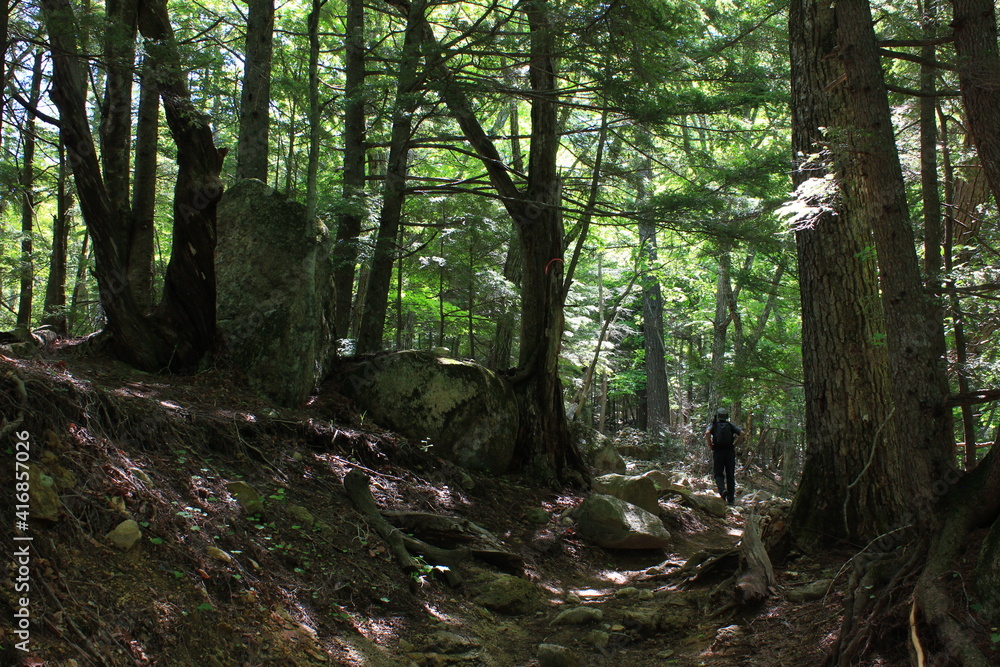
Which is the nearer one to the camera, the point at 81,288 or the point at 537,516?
the point at 537,516

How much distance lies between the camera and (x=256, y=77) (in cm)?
744

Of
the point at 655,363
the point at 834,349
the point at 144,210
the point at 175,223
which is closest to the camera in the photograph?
the point at 834,349

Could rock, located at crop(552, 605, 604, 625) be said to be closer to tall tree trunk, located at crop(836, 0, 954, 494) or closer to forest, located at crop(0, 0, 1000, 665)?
forest, located at crop(0, 0, 1000, 665)

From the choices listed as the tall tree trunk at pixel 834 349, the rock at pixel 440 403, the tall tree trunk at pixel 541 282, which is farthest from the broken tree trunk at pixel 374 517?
the tall tree trunk at pixel 541 282

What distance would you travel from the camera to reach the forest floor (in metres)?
2.84

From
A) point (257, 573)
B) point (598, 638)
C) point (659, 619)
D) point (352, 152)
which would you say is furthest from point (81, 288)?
point (659, 619)

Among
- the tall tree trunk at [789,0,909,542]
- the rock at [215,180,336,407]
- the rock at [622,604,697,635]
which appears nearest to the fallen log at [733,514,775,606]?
the rock at [622,604,697,635]

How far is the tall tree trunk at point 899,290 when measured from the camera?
343 centimetres

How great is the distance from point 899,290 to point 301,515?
14.2ft

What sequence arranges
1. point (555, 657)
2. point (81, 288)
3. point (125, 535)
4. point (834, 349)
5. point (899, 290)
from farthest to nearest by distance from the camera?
1. point (81, 288)
2. point (834, 349)
3. point (555, 657)
4. point (899, 290)
5. point (125, 535)

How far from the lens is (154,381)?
19.6 feet

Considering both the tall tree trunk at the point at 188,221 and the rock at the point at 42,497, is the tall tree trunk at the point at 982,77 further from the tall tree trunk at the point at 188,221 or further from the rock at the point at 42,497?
the tall tree trunk at the point at 188,221

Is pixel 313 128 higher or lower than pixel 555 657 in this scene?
higher

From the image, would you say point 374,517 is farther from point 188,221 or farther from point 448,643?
point 188,221
